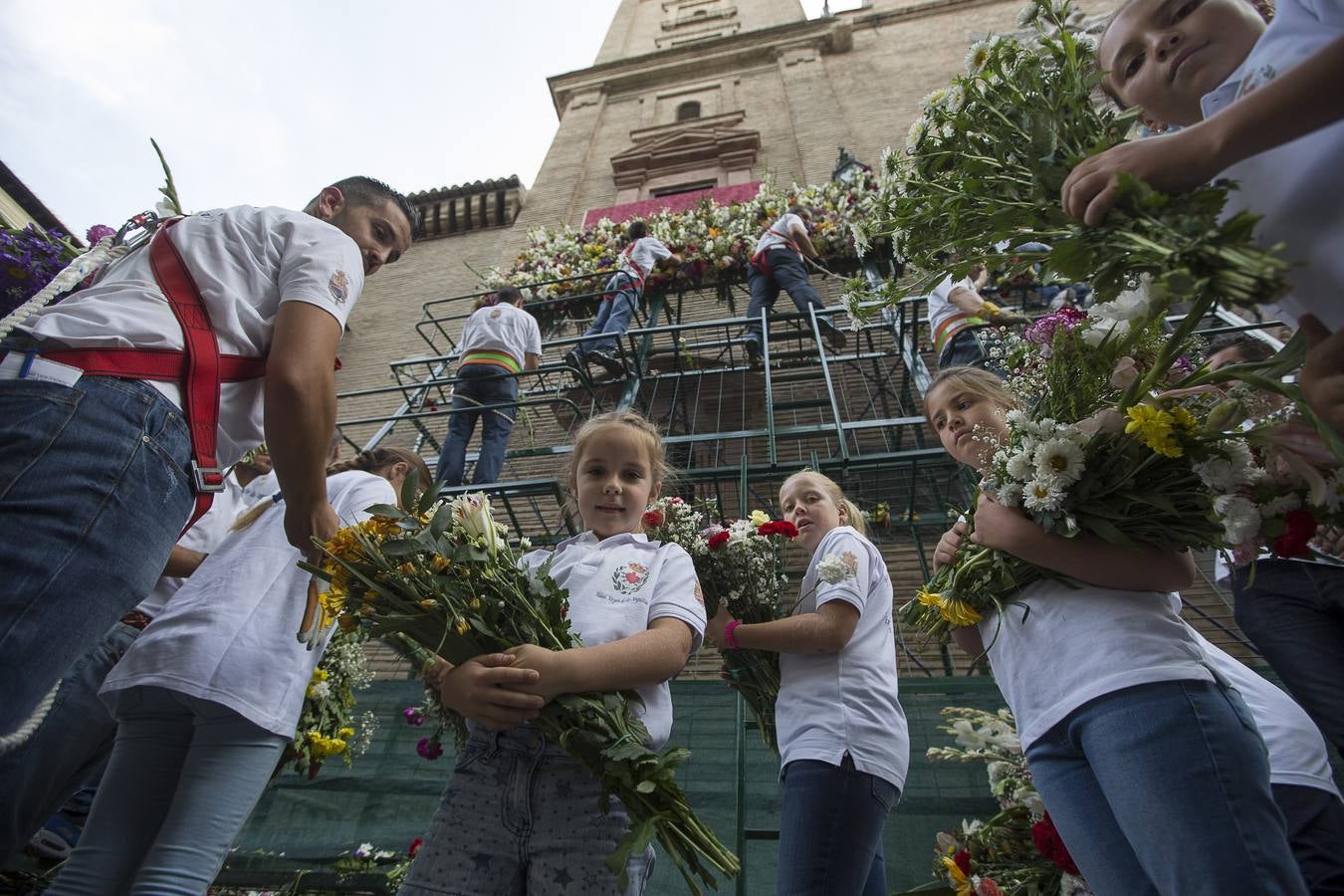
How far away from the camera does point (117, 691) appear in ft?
6.08

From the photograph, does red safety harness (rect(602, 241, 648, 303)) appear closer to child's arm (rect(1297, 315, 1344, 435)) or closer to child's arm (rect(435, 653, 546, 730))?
child's arm (rect(435, 653, 546, 730))

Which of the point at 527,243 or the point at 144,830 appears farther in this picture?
the point at 527,243

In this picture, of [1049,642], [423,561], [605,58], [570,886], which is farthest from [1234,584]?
[605,58]

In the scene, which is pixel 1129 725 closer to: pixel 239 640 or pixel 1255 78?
pixel 1255 78

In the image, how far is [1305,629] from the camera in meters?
2.23

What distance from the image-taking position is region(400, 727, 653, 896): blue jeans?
149cm

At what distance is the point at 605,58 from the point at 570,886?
61.3 ft

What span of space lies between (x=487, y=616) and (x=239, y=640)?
0.75 m

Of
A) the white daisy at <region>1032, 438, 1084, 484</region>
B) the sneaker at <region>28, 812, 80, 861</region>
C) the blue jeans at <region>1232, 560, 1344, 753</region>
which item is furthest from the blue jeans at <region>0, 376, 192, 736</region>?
the blue jeans at <region>1232, 560, 1344, 753</region>

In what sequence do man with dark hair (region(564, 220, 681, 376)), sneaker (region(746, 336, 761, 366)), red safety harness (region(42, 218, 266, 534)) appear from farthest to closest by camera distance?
sneaker (region(746, 336, 761, 366)) < man with dark hair (region(564, 220, 681, 376)) < red safety harness (region(42, 218, 266, 534))

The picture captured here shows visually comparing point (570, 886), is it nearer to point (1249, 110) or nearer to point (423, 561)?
point (423, 561)

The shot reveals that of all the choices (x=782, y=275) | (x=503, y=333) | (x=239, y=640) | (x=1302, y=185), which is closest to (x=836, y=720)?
(x=1302, y=185)

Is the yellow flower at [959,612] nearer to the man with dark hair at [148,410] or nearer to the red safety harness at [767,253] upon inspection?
the man with dark hair at [148,410]

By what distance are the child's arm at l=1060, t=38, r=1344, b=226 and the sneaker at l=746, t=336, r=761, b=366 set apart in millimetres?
5674
